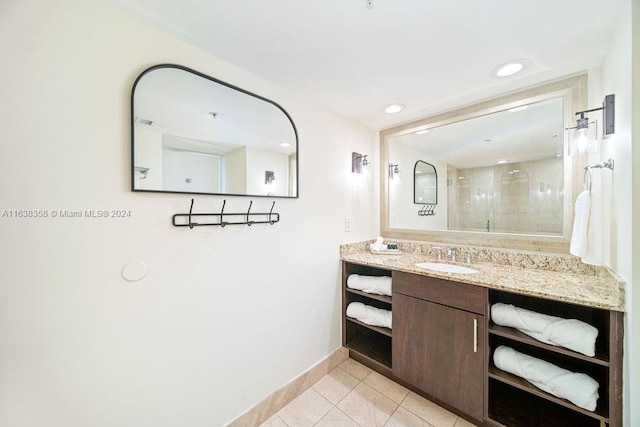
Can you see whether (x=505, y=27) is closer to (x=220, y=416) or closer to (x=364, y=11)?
(x=364, y=11)

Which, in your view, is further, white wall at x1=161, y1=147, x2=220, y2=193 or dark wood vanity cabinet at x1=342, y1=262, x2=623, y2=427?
dark wood vanity cabinet at x1=342, y1=262, x2=623, y2=427

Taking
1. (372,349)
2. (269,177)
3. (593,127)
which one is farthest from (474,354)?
(269,177)

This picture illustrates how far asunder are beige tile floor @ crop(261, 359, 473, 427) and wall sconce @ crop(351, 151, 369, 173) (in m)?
1.74

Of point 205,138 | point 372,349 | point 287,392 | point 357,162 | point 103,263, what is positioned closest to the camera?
point 103,263

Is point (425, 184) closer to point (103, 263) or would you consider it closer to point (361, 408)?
point (361, 408)

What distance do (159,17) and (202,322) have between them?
58.2 inches

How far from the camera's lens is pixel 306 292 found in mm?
1806

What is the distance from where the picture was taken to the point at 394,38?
1.19 meters

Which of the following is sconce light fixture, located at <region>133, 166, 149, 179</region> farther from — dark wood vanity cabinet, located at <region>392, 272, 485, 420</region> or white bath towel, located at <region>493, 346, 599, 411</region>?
white bath towel, located at <region>493, 346, 599, 411</region>

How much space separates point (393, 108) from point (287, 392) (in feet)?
7.50

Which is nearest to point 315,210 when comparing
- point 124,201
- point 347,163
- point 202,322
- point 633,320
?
point 347,163

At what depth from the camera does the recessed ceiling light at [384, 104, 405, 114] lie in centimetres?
192

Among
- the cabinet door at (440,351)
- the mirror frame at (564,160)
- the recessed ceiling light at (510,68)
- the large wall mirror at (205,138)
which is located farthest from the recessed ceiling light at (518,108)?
the large wall mirror at (205,138)

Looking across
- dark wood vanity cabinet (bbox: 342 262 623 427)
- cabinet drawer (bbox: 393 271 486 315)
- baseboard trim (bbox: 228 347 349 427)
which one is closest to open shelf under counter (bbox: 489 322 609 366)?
dark wood vanity cabinet (bbox: 342 262 623 427)
